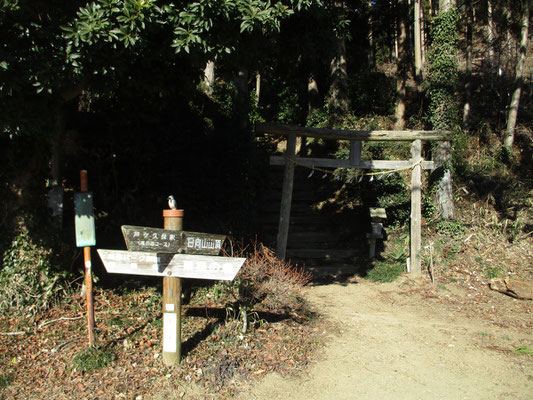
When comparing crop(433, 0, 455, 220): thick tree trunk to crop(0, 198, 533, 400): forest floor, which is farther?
crop(433, 0, 455, 220): thick tree trunk

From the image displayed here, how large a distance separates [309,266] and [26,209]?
5.50 m

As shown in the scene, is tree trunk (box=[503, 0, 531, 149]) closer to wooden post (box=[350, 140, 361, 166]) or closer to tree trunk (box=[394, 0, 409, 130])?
tree trunk (box=[394, 0, 409, 130])

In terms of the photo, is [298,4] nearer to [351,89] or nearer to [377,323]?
[377,323]

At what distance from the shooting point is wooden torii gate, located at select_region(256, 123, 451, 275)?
307 inches

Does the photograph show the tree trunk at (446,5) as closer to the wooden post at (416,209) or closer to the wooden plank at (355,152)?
the wooden post at (416,209)

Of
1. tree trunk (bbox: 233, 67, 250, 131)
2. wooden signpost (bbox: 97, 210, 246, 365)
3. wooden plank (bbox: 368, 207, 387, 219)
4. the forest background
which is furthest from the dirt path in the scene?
tree trunk (bbox: 233, 67, 250, 131)

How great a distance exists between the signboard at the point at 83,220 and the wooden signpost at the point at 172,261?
55 cm

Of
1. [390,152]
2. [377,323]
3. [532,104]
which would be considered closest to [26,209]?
[377,323]

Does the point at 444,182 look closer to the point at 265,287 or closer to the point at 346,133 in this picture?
the point at 346,133

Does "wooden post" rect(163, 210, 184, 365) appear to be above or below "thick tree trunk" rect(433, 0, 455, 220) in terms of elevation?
below

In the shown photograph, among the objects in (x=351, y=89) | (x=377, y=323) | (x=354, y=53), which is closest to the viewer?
(x=377, y=323)

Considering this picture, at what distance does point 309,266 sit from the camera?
29.3ft

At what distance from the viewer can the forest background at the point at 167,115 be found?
13.4 ft

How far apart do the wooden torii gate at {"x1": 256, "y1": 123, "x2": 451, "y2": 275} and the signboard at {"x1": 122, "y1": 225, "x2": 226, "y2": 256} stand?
3.69 m
